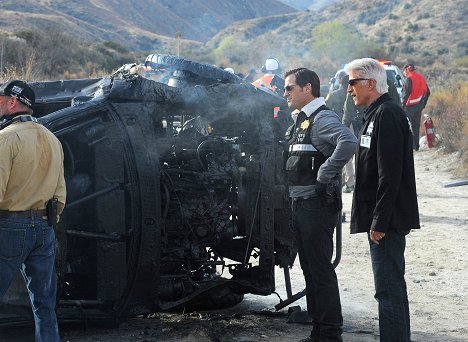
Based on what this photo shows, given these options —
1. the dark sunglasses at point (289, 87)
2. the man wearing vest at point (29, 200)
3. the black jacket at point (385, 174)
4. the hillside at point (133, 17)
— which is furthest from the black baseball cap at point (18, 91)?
the hillside at point (133, 17)

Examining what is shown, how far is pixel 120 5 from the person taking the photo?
9012cm

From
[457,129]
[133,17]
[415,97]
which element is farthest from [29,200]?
[133,17]

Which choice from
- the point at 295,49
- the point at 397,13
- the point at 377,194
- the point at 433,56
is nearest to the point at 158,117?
the point at 377,194

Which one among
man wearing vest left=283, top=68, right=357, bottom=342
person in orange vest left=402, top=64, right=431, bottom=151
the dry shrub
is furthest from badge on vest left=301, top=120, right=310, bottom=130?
person in orange vest left=402, top=64, right=431, bottom=151

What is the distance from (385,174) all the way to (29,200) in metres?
2.07

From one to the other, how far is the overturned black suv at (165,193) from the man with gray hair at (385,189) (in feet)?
4.29

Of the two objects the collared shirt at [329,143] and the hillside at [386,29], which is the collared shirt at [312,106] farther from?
the hillside at [386,29]

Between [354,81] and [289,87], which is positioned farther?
[289,87]

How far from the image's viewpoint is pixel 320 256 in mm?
5766

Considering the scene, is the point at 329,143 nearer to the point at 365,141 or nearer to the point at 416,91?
the point at 365,141

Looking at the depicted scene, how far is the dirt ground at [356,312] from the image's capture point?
20.4ft

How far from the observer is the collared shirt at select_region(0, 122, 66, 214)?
4828mm

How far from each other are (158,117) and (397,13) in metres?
68.8

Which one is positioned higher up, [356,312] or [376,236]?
[376,236]
